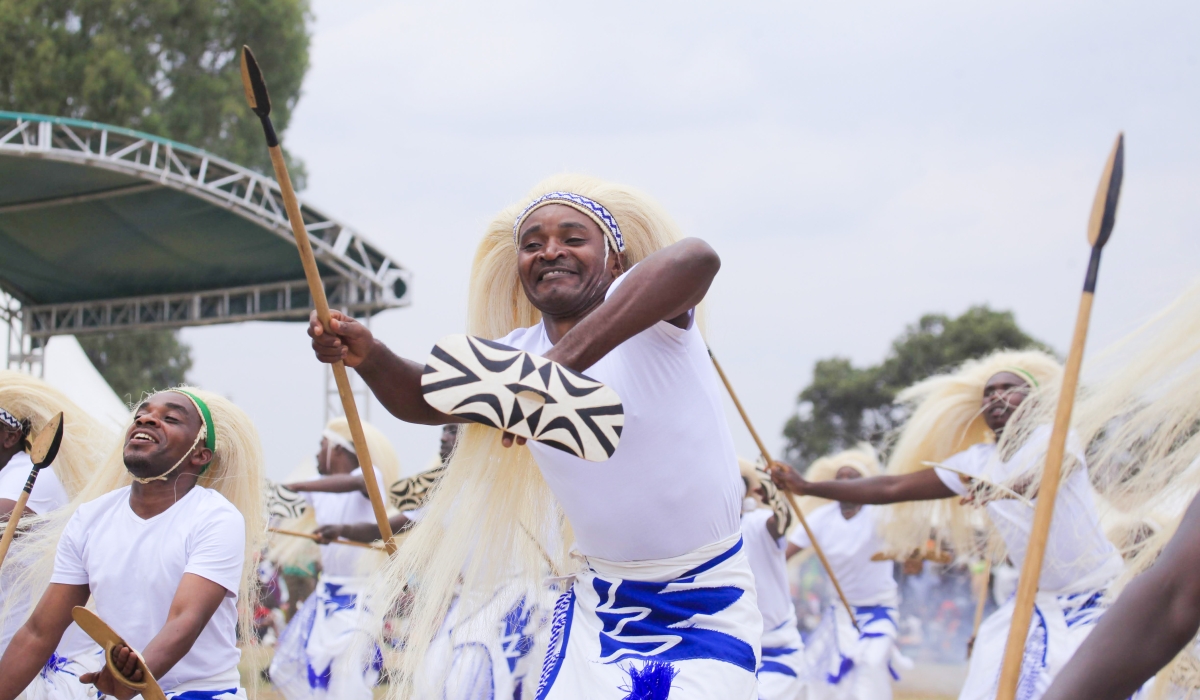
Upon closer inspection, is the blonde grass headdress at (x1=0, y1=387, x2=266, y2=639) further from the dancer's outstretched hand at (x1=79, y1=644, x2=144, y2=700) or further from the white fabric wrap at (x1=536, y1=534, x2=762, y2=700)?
the white fabric wrap at (x1=536, y1=534, x2=762, y2=700)

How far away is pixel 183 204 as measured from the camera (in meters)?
13.5

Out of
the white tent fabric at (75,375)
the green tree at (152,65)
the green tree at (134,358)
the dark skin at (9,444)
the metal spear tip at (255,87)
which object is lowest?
the dark skin at (9,444)

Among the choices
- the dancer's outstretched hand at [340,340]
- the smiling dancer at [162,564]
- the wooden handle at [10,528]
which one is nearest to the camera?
the dancer's outstretched hand at [340,340]

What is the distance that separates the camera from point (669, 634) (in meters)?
2.60

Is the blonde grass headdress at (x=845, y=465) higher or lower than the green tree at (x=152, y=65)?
lower

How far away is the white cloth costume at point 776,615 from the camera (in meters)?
7.23

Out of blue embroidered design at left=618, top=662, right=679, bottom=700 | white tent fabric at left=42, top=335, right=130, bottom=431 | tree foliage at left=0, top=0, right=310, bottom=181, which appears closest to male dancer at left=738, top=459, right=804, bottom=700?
blue embroidered design at left=618, top=662, right=679, bottom=700

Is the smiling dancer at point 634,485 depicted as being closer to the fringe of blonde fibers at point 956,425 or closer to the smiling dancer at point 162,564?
the smiling dancer at point 162,564

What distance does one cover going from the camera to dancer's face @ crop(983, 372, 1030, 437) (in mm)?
5449

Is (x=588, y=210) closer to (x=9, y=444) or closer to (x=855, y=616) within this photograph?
(x=9, y=444)

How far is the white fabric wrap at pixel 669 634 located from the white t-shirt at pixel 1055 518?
2147mm

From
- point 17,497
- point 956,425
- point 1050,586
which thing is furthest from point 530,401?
point 956,425

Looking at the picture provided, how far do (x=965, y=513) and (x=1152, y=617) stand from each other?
18.5 ft

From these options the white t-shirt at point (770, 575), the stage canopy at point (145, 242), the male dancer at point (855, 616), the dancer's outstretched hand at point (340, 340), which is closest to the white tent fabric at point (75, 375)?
the stage canopy at point (145, 242)
